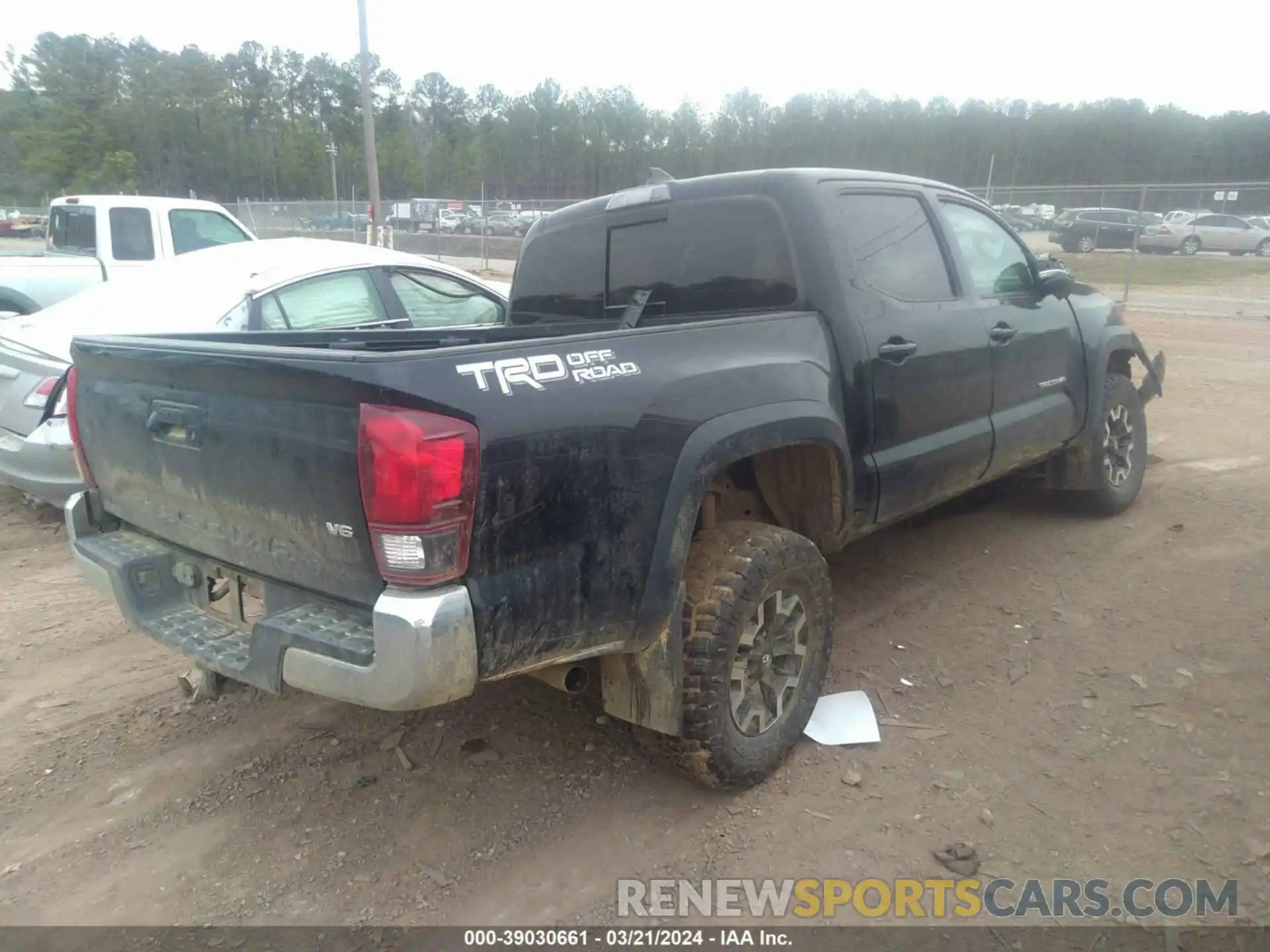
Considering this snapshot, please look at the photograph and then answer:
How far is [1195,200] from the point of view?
73.5 feet

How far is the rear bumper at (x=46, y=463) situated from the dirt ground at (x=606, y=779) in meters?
0.77

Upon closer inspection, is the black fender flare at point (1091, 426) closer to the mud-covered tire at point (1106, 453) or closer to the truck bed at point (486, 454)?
the mud-covered tire at point (1106, 453)

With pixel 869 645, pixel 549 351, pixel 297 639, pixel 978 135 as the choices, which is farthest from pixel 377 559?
pixel 978 135

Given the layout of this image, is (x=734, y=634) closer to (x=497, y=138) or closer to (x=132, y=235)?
(x=132, y=235)

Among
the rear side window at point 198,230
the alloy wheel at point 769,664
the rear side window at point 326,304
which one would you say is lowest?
the alloy wheel at point 769,664

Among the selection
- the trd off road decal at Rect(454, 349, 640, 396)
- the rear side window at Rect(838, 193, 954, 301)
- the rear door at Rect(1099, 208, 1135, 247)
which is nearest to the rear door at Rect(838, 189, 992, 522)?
the rear side window at Rect(838, 193, 954, 301)

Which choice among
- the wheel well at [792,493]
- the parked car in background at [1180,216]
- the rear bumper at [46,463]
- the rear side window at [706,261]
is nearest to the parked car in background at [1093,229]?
the parked car in background at [1180,216]

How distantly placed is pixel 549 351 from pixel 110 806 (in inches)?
84.3

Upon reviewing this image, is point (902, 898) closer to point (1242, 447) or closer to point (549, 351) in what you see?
point (549, 351)

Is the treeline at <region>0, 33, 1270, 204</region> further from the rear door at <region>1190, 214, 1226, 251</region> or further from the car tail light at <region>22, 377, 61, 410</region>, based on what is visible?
the car tail light at <region>22, 377, 61, 410</region>

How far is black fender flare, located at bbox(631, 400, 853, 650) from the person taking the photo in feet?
8.41

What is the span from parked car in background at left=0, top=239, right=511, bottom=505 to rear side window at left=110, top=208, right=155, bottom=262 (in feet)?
13.3

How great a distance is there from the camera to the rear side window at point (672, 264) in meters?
3.42

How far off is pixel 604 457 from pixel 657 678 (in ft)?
2.38
